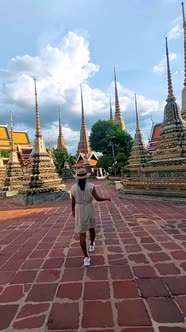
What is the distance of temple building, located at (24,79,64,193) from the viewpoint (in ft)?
38.8

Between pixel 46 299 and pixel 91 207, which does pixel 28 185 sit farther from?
pixel 46 299

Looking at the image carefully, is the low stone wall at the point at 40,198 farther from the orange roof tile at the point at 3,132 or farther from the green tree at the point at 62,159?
the orange roof tile at the point at 3,132

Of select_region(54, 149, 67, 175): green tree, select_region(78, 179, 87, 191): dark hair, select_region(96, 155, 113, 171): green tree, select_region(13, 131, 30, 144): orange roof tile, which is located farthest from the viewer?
select_region(13, 131, 30, 144): orange roof tile

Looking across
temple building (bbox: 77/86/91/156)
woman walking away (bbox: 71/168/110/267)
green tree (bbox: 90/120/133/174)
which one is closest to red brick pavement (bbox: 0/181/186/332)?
woman walking away (bbox: 71/168/110/267)

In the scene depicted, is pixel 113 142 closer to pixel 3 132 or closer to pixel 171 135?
pixel 171 135

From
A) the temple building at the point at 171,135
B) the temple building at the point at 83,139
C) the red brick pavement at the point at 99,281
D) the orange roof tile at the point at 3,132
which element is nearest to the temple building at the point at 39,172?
the temple building at the point at 171,135

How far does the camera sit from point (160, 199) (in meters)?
9.55

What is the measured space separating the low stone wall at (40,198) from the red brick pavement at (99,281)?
570 cm

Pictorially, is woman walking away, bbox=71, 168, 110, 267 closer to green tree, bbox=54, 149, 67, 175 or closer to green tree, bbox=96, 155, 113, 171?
green tree, bbox=96, 155, 113, 171

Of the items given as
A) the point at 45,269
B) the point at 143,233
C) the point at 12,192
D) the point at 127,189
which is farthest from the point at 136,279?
the point at 12,192

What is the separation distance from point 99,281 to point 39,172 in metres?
9.53

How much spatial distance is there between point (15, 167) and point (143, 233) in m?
14.1

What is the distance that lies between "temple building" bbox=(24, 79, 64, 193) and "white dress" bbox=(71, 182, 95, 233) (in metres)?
8.19

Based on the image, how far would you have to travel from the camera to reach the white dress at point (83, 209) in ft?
12.1
